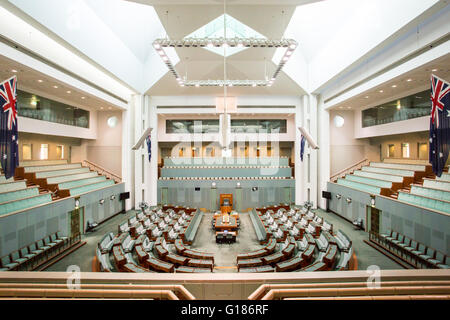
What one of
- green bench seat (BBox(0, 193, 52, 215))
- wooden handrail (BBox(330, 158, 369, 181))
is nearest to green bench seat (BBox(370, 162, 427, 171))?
wooden handrail (BBox(330, 158, 369, 181))

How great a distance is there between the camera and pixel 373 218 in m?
11.8

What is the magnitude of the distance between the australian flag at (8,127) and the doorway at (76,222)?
226 inches

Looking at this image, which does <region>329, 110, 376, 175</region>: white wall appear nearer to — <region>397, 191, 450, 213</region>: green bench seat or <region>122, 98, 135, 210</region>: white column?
<region>397, 191, 450, 213</region>: green bench seat

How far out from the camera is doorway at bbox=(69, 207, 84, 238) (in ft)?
37.0

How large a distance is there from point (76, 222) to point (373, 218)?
53.1 feet

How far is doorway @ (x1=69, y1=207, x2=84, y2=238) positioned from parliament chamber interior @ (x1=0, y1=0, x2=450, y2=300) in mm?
107

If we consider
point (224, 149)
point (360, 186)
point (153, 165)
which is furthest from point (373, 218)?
point (153, 165)

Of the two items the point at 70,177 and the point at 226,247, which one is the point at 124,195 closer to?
the point at 70,177

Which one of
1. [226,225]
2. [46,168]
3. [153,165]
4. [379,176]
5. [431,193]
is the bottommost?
[226,225]

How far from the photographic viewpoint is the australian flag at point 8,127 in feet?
19.8

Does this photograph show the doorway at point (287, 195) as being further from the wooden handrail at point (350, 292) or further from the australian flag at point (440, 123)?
the wooden handrail at point (350, 292)

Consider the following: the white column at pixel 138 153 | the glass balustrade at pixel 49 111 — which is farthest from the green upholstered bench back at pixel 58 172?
the white column at pixel 138 153
